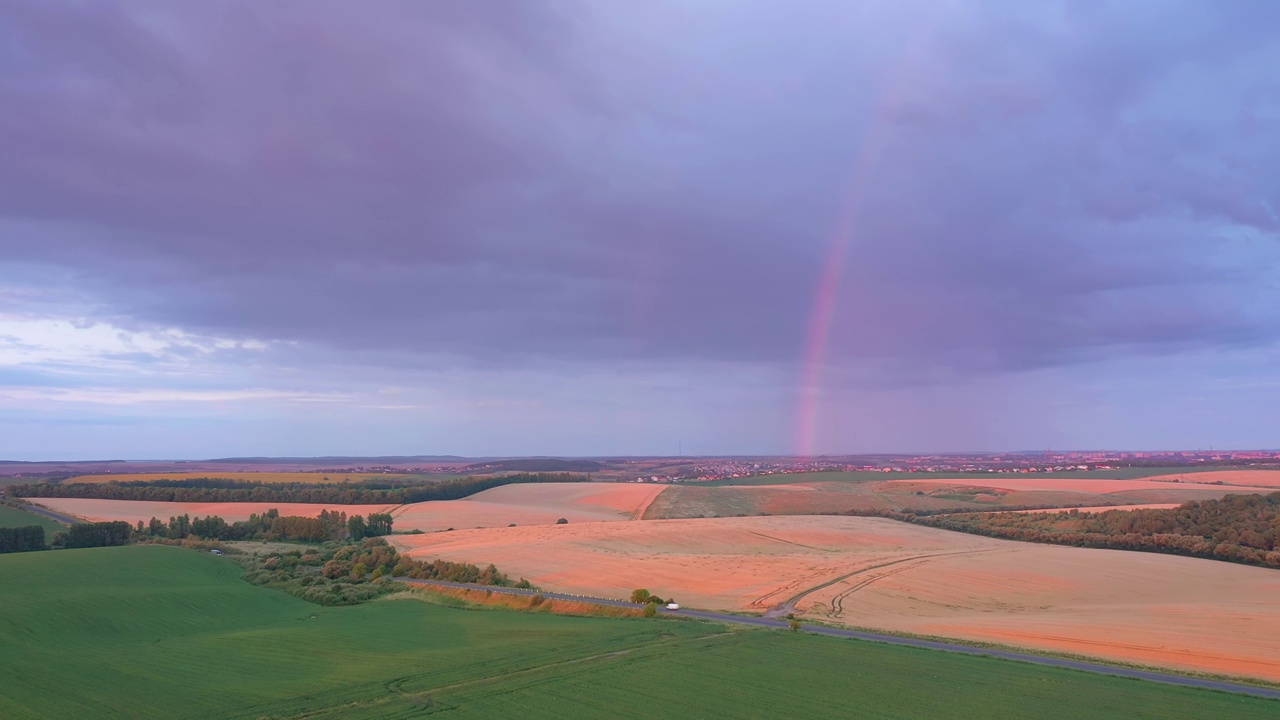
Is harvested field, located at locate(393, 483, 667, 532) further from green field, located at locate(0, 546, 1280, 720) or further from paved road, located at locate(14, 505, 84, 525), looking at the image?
green field, located at locate(0, 546, 1280, 720)

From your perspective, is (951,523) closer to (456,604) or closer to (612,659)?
(456,604)

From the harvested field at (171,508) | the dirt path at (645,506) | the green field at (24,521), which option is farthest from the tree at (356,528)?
the dirt path at (645,506)

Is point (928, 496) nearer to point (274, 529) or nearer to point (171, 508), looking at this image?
point (274, 529)

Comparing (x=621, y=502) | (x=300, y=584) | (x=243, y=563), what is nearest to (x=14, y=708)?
(x=300, y=584)

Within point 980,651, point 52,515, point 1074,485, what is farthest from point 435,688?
point 1074,485

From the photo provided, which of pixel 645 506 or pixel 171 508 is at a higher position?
pixel 171 508
